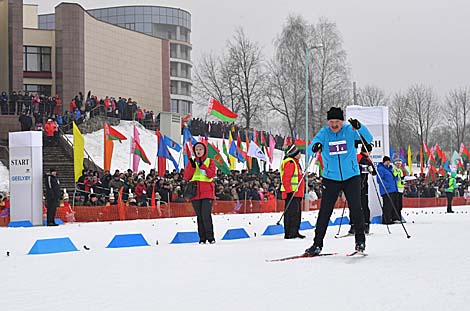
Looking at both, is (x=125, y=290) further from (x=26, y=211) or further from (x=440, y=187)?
(x=440, y=187)

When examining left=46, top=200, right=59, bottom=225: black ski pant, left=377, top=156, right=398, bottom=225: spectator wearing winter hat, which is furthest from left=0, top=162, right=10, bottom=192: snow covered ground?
left=377, top=156, right=398, bottom=225: spectator wearing winter hat

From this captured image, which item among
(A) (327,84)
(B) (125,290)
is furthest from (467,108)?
(B) (125,290)

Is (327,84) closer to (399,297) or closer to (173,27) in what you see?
(173,27)

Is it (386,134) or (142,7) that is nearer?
(386,134)

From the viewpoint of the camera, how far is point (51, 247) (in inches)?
427

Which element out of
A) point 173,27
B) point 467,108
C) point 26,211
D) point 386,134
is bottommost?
point 26,211

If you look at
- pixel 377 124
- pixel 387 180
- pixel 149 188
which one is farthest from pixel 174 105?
pixel 387 180

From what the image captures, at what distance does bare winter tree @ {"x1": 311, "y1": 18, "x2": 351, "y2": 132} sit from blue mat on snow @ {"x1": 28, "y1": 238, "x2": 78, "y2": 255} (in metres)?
54.9

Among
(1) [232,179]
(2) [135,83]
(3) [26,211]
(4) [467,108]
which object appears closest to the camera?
(3) [26,211]

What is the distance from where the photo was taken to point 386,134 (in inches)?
711

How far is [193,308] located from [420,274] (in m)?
2.27

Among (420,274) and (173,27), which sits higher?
(173,27)

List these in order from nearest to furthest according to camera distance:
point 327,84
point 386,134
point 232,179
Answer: point 386,134 < point 232,179 < point 327,84

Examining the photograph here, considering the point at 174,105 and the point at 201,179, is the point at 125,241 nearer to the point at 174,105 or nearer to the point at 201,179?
the point at 201,179
